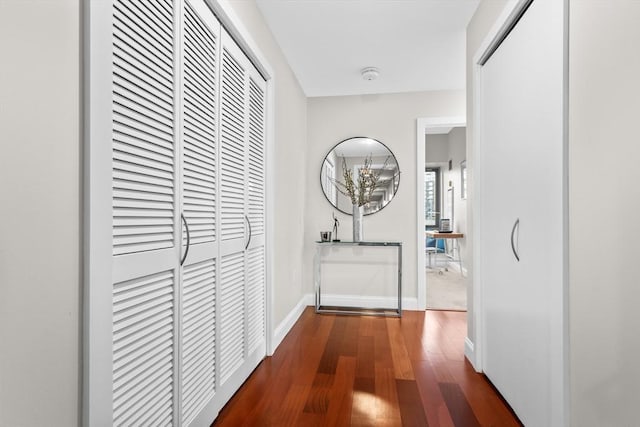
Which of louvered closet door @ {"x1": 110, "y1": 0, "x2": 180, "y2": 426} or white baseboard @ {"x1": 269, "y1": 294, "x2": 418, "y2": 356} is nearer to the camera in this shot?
louvered closet door @ {"x1": 110, "y1": 0, "x2": 180, "y2": 426}

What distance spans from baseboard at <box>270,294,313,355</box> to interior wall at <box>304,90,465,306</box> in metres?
0.16

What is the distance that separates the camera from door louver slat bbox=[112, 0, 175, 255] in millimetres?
1093

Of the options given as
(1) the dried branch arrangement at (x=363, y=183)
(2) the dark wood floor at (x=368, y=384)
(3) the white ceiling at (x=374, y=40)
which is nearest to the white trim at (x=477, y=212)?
(2) the dark wood floor at (x=368, y=384)

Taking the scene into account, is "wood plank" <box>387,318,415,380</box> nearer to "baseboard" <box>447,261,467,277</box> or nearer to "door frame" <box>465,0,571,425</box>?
"door frame" <box>465,0,571,425</box>

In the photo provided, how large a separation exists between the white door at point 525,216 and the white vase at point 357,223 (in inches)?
64.3

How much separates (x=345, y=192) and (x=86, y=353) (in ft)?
11.2

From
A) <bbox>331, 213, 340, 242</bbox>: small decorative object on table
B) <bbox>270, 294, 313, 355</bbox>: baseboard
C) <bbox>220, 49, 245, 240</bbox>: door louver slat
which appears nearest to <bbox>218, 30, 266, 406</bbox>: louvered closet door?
<bbox>220, 49, 245, 240</bbox>: door louver slat

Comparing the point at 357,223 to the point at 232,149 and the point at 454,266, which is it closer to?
the point at 232,149

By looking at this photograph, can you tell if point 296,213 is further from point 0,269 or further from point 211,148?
point 0,269

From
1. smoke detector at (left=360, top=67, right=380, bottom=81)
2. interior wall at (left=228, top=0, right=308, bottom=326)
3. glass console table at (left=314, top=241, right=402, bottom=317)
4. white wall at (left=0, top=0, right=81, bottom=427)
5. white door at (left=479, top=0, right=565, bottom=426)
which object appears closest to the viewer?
white wall at (left=0, top=0, right=81, bottom=427)

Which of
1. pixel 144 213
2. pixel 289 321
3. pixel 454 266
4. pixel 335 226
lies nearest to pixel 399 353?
pixel 289 321

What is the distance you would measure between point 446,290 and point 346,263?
1754mm

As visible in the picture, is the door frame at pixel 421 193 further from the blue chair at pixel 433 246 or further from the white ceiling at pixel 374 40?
the blue chair at pixel 433 246

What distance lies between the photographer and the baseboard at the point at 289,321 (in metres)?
2.80
